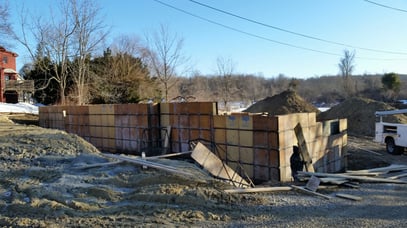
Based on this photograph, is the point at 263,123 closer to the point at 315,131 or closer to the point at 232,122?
the point at 232,122

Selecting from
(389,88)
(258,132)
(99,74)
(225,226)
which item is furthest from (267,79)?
(225,226)

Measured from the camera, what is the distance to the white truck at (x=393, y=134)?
1672 centimetres

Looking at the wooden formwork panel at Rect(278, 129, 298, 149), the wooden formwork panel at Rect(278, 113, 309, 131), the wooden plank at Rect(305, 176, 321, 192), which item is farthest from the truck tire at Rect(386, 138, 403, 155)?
the wooden plank at Rect(305, 176, 321, 192)

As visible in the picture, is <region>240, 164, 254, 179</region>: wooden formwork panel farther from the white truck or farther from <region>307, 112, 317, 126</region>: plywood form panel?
the white truck

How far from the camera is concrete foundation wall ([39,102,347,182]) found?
11.6 meters

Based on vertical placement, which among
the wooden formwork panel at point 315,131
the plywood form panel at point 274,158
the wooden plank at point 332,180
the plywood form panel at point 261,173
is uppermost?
the wooden formwork panel at point 315,131

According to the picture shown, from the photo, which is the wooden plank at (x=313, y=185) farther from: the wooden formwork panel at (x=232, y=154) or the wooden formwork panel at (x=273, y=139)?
the wooden formwork panel at (x=232, y=154)

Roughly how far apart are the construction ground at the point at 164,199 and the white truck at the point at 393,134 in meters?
7.37

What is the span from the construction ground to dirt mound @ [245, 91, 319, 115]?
20.3 meters

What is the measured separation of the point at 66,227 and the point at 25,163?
5223 mm

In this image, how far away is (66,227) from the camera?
222 inches

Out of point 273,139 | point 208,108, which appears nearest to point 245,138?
point 273,139

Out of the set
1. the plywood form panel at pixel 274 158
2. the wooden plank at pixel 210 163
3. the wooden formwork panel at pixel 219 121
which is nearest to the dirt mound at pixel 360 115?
the wooden formwork panel at pixel 219 121

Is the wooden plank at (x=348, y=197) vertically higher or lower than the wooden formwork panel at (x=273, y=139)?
lower
